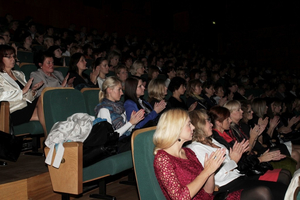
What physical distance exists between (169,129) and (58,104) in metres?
0.70

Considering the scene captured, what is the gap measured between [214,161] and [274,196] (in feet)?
1.53

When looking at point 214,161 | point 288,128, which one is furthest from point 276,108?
point 214,161

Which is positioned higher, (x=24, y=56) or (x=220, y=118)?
(x=24, y=56)

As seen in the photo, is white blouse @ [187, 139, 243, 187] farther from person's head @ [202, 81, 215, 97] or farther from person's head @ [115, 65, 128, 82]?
person's head @ [202, 81, 215, 97]

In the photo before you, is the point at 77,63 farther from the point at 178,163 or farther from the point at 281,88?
the point at 281,88

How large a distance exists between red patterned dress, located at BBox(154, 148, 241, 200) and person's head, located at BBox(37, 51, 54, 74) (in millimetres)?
1274

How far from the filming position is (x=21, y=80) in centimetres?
186

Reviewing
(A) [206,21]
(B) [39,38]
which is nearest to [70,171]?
(B) [39,38]

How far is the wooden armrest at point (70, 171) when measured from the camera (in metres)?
1.24

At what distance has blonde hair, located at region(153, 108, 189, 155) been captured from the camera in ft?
3.32

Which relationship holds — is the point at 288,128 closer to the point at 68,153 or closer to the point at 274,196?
the point at 274,196

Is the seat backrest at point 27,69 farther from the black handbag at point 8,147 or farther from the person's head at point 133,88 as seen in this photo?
the black handbag at point 8,147

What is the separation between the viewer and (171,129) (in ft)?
3.34

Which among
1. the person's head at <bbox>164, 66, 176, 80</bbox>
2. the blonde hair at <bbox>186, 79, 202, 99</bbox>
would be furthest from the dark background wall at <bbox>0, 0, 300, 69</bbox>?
the blonde hair at <bbox>186, 79, 202, 99</bbox>
